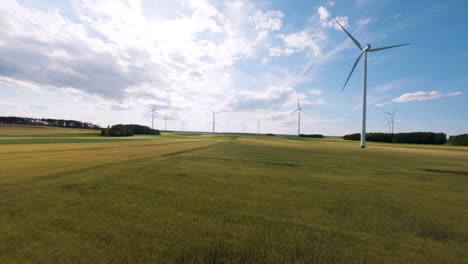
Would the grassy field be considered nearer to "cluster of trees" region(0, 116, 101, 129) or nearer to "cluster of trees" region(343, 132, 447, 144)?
"cluster of trees" region(343, 132, 447, 144)

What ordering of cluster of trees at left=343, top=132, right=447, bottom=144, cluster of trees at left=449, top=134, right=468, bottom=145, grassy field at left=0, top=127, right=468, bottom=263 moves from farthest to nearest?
cluster of trees at left=343, top=132, right=447, bottom=144 < cluster of trees at left=449, top=134, right=468, bottom=145 < grassy field at left=0, top=127, right=468, bottom=263

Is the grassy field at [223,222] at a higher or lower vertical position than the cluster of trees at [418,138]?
lower

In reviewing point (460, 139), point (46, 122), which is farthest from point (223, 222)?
point (46, 122)

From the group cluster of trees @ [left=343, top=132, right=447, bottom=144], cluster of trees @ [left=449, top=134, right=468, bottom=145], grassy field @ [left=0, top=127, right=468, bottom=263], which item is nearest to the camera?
grassy field @ [left=0, top=127, right=468, bottom=263]

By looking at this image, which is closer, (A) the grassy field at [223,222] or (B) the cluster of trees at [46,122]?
(A) the grassy field at [223,222]

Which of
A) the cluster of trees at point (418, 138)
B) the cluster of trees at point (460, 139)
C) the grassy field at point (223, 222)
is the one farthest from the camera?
the cluster of trees at point (418, 138)

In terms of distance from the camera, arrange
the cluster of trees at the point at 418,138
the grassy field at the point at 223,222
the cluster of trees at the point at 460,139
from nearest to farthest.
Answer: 1. the grassy field at the point at 223,222
2. the cluster of trees at the point at 460,139
3. the cluster of trees at the point at 418,138

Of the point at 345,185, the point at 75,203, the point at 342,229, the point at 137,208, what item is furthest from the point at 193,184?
the point at 345,185

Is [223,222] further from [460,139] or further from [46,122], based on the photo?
[46,122]

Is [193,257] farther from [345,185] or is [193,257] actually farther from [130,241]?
[345,185]

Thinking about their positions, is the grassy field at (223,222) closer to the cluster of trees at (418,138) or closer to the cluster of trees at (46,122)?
the cluster of trees at (418,138)

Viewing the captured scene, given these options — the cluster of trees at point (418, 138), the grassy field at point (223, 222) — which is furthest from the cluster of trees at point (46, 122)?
the cluster of trees at point (418, 138)


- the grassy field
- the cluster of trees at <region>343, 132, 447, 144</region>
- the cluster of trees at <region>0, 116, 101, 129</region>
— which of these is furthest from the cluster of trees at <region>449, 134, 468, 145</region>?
the cluster of trees at <region>0, 116, 101, 129</region>

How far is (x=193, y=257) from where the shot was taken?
2508 mm
